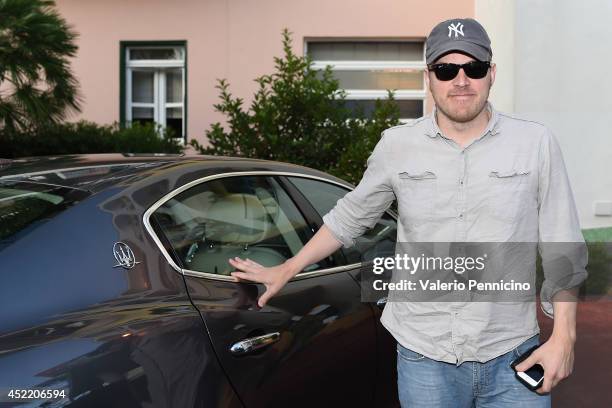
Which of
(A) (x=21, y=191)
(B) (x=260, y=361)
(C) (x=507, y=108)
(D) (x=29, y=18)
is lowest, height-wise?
(B) (x=260, y=361)

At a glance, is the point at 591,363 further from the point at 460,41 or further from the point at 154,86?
the point at 154,86

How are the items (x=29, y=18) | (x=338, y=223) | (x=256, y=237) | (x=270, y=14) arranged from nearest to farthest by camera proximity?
1. (x=338, y=223)
2. (x=256, y=237)
3. (x=29, y=18)
4. (x=270, y=14)

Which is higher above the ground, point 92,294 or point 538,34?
point 538,34

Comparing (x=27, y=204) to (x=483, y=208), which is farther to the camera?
(x=27, y=204)

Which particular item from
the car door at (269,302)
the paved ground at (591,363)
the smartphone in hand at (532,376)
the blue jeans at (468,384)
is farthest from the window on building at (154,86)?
the smartphone in hand at (532,376)

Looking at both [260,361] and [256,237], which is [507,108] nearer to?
[256,237]

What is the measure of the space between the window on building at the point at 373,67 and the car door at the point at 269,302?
687 centimetres

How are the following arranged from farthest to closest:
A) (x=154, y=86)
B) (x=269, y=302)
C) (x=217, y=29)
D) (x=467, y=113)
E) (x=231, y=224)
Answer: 1. (x=154, y=86)
2. (x=217, y=29)
3. (x=231, y=224)
4. (x=269, y=302)
5. (x=467, y=113)

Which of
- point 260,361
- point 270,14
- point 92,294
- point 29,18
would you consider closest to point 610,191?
point 270,14

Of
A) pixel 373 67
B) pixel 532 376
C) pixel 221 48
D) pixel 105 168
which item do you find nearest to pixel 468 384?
pixel 532 376

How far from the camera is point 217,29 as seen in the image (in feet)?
31.8

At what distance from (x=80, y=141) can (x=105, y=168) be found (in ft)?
16.8

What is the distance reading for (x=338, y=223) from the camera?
2.36 m

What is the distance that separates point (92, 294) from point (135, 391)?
310mm
